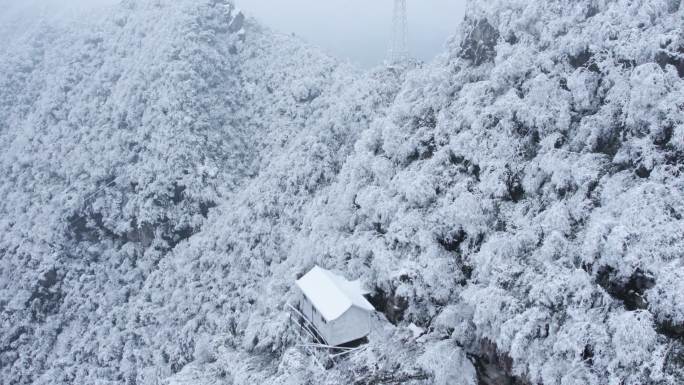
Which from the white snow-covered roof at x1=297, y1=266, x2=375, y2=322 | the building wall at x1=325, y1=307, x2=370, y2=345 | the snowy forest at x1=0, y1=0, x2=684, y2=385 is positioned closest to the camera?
the snowy forest at x1=0, y1=0, x2=684, y2=385

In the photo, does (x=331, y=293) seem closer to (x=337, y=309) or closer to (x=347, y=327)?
(x=337, y=309)

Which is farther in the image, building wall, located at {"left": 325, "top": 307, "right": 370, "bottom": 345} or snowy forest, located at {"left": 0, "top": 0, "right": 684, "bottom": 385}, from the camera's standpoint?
building wall, located at {"left": 325, "top": 307, "right": 370, "bottom": 345}

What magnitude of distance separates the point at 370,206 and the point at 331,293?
309 inches

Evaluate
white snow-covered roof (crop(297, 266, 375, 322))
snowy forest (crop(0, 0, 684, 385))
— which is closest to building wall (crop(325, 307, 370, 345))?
white snow-covered roof (crop(297, 266, 375, 322))

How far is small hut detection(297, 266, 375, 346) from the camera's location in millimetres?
27016

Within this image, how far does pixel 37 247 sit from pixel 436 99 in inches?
2270

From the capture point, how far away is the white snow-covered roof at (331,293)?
26938 millimetres

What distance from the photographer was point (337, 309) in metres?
26.9

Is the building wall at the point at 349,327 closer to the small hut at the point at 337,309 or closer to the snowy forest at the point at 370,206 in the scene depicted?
the small hut at the point at 337,309

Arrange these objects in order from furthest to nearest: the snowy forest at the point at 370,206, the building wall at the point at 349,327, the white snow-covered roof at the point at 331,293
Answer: the building wall at the point at 349,327 → the white snow-covered roof at the point at 331,293 → the snowy forest at the point at 370,206

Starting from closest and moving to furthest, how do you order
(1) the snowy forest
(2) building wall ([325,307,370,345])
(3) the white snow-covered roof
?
(1) the snowy forest < (3) the white snow-covered roof < (2) building wall ([325,307,370,345])

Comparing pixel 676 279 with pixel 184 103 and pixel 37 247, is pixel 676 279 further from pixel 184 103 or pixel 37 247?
pixel 37 247

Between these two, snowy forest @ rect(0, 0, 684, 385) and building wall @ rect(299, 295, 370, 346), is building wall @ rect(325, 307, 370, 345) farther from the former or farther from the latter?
snowy forest @ rect(0, 0, 684, 385)

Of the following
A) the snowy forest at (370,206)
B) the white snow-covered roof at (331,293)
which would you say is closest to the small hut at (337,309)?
the white snow-covered roof at (331,293)
